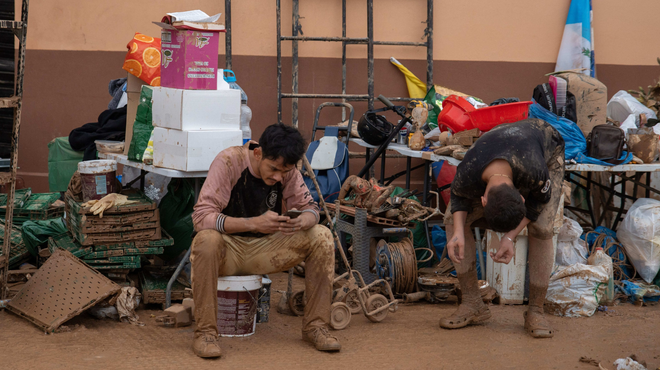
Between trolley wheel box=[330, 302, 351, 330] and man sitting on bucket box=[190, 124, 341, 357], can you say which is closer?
man sitting on bucket box=[190, 124, 341, 357]

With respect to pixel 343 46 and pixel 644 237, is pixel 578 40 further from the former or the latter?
pixel 644 237

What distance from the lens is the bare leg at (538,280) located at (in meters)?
3.98

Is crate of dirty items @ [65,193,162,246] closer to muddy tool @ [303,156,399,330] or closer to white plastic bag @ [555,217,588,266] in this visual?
muddy tool @ [303,156,399,330]

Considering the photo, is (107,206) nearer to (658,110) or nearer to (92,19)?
(92,19)

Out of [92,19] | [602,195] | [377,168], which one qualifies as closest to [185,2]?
[92,19]

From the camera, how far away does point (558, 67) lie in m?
7.21

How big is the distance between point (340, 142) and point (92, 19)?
3133mm

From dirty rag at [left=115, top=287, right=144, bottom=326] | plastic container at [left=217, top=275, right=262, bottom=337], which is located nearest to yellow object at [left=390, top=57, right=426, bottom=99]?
plastic container at [left=217, top=275, right=262, bottom=337]

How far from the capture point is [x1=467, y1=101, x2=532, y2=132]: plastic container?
497 centimetres

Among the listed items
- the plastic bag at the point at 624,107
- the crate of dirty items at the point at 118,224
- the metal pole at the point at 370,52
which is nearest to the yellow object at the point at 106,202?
the crate of dirty items at the point at 118,224

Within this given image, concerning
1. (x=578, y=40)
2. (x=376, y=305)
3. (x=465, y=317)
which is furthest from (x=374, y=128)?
(x=578, y=40)

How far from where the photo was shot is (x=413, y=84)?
7.13 metres

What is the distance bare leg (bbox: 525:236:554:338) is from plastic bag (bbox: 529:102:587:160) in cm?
124

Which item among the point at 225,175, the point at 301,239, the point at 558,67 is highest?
the point at 558,67
